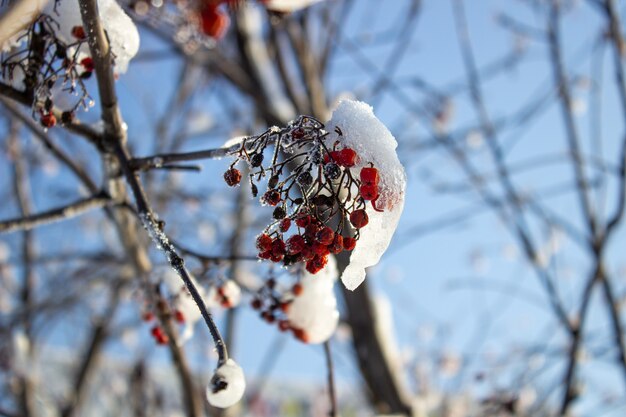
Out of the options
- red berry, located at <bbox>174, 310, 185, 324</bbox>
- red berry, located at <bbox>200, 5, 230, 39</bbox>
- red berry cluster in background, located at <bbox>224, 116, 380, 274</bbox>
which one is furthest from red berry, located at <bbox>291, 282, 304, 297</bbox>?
red berry, located at <bbox>200, 5, 230, 39</bbox>

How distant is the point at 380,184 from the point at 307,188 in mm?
137

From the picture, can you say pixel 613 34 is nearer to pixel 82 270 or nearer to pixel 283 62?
pixel 283 62

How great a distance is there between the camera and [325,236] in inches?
39.5

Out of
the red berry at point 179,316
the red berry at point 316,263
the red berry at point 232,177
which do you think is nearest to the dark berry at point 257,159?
the red berry at point 232,177

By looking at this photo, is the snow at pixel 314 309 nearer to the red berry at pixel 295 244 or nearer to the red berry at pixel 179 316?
the red berry at pixel 179 316

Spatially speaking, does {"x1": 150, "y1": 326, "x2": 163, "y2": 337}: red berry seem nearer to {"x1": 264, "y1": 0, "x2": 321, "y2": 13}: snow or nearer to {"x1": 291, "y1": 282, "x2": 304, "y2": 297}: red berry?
{"x1": 291, "y1": 282, "x2": 304, "y2": 297}: red berry

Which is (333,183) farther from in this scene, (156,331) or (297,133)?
(156,331)

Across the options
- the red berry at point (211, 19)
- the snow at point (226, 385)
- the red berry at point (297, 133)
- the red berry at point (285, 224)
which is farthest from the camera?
the red berry at point (211, 19)

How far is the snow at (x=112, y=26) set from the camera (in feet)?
4.09

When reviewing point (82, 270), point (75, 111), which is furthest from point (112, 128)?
point (82, 270)

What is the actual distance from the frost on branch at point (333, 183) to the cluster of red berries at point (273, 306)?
0.54 metres

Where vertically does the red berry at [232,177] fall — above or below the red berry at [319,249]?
above

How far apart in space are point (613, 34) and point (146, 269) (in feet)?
8.60

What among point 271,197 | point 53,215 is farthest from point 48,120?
point 271,197
